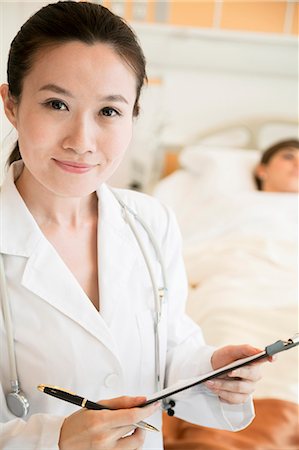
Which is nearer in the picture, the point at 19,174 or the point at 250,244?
the point at 19,174

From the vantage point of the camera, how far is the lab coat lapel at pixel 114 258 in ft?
3.35

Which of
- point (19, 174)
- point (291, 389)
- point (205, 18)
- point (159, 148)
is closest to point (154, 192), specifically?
point (159, 148)

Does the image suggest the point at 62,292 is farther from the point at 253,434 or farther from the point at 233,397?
the point at 253,434

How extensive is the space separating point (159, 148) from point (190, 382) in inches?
98.1

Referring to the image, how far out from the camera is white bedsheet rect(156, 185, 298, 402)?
5.64 feet

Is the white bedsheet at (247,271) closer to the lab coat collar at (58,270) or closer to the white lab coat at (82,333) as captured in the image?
the white lab coat at (82,333)

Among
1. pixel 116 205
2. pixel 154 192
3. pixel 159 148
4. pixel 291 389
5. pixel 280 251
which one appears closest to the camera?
pixel 116 205

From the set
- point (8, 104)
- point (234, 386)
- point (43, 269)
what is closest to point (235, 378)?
point (234, 386)

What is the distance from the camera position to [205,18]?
10.3 feet

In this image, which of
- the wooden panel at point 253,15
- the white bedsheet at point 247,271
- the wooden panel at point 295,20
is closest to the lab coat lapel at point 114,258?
the white bedsheet at point 247,271

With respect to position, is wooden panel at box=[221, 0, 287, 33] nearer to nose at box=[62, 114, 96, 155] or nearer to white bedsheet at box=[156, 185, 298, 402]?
white bedsheet at box=[156, 185, 298, 402]

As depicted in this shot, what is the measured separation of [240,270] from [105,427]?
56.7 inches

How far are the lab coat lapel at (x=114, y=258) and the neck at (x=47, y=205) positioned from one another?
0.06 metres

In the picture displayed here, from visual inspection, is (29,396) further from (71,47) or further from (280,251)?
(280,251)
